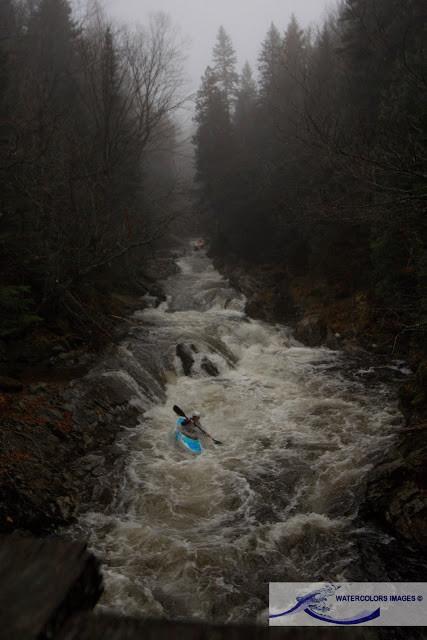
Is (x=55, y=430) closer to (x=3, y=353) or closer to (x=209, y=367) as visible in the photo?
(x=3, y=353)

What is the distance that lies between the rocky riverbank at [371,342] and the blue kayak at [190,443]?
322 cm

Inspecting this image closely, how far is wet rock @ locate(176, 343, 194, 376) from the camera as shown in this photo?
468 inches

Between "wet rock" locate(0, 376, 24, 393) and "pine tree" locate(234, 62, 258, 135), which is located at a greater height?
"pine tree" locate(234, 62, 258, 135)

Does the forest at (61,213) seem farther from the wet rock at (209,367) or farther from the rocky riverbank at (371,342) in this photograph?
the rocky riverbank at (371,342)

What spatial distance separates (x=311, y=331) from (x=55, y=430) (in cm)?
964

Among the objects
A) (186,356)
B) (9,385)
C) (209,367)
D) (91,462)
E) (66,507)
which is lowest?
(66,507)

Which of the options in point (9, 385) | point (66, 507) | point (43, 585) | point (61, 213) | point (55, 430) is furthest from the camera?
point (61, 213)

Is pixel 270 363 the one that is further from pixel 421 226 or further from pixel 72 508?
pixel 72 508

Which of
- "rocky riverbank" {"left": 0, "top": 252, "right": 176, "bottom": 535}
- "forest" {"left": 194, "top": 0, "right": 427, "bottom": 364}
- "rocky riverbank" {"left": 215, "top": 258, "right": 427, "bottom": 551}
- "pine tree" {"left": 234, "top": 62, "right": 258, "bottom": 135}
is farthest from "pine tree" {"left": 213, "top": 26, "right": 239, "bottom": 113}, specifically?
"rocky riverbank" {"left": 0, "top": 252, "right": 176, "bottom": 535}

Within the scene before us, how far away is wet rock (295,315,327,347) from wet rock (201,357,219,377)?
401cm

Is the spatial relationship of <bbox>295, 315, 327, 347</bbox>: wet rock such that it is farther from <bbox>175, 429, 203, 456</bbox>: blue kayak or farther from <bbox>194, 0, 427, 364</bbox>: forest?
<bbox>175, 429, 203, 456</bbox>: blue kayak

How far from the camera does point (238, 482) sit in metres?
7.13

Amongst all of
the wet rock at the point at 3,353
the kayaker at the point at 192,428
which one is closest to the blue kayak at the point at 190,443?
the kayaker at the point at 192,428

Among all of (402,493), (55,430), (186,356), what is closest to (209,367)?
(186,356)
